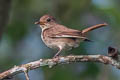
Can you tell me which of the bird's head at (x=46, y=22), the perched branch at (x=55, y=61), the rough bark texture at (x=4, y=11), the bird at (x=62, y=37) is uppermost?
the rough bark texture at (x=4, y=11)

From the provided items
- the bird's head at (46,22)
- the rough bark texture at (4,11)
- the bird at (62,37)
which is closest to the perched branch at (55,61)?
the bird at (62,37)

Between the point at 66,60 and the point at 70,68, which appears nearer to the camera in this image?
the point at 66,60

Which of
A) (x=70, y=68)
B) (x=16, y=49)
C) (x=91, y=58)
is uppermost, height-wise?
(x=16, y=49)

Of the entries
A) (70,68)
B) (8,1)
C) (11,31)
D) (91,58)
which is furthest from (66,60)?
(11,31)

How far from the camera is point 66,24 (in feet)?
24.3

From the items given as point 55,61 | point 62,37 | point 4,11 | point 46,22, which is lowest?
point 55,61

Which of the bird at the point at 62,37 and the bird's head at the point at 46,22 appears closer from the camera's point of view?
the bird at the point at 62,37

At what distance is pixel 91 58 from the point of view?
4.51 m

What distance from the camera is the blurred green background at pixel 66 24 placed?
22.0 feet

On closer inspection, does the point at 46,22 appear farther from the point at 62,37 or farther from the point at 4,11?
the point at 62,37

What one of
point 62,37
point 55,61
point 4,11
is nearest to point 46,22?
point 4,11

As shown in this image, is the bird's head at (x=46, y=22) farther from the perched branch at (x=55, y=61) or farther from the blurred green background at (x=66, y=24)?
the perched branch at (x=55, y=61)

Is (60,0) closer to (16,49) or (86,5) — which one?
(86,5)

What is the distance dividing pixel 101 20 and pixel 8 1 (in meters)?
2.06
